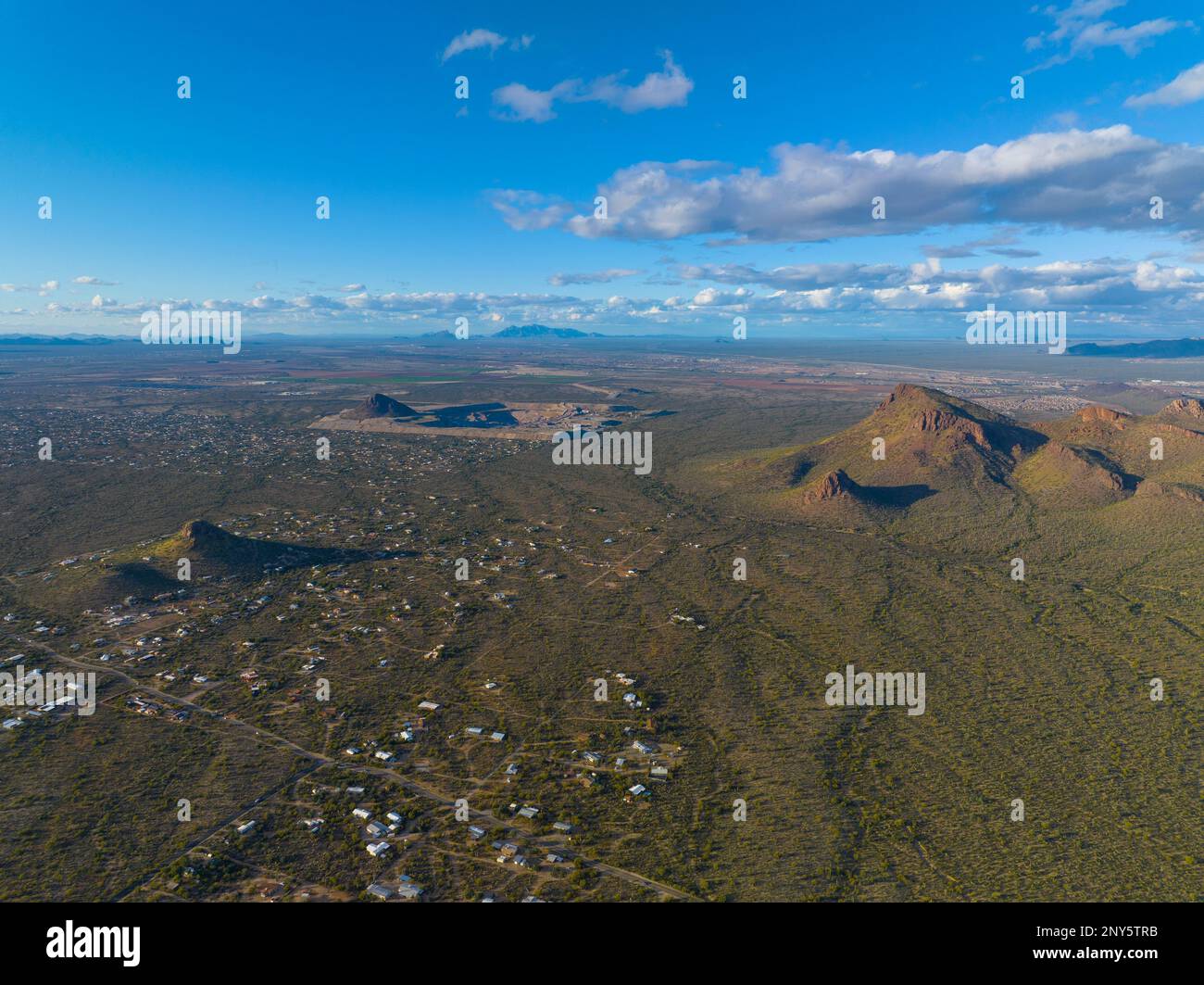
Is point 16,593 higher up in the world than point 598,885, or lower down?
higher up

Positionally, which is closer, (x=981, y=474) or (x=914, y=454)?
(x=981, y=474)

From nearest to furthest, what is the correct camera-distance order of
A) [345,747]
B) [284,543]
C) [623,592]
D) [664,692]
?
[345,747], [664,692], [623,592], [284,543]

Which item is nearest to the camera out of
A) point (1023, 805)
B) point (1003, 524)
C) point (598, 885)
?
point (598, 885)

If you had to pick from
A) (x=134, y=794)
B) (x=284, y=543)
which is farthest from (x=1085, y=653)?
(x=284, y=543)

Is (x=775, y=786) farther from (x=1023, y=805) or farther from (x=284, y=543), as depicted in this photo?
(x=284, y=543)

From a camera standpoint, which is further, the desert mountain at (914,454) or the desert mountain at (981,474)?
the desert mountain at (914,454)

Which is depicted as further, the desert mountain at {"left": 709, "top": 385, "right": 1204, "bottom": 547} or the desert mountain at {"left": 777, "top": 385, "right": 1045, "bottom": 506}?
the desert mountain at {"left": 777, "top": 385, "right": 1045, "bottom": 506}

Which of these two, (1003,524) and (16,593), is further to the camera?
(1003,524)

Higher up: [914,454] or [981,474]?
[914,454]

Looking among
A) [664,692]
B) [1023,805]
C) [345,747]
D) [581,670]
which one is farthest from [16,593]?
[1023,805]
